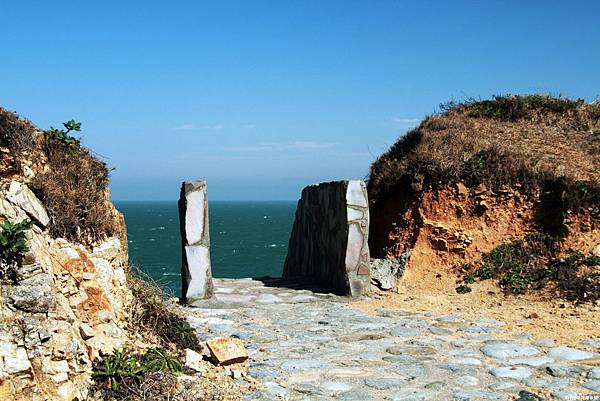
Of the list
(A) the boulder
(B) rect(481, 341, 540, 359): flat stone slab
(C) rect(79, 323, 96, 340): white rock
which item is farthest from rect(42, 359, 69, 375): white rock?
(A) the boulder

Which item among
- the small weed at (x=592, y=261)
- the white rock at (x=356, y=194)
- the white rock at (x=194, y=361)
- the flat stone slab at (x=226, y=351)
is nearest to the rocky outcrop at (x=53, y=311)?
the white rock at (x=194, y=361)

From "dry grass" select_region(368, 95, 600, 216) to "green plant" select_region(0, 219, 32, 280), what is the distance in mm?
9153

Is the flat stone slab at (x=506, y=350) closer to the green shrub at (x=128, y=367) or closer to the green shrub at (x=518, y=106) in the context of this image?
the green shrub at (x=128, y=367)

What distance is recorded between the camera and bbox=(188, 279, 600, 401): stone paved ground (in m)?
6.03

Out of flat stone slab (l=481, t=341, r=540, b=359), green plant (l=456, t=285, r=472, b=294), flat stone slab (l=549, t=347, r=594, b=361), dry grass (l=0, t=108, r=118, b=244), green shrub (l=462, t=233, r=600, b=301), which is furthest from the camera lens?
green plant (l=456, t=285, r=472, b=294)

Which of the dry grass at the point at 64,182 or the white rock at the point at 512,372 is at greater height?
the dry grass at the point at 64,182

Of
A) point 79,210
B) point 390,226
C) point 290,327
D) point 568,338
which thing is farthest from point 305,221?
point 79,210

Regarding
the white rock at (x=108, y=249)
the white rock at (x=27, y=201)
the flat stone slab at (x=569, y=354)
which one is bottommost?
the flat stone slab at (x=569, y=354)

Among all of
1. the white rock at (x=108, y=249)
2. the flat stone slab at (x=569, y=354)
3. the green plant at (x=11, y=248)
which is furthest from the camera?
the flat stone slab at (x=569, y=354)

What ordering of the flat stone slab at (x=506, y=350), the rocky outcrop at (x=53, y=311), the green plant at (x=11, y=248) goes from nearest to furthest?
the rocky outcrop at (x=53, y=311)
the green plant at (x=11, y=248)
the flat stone slab at (x=506, y=350)

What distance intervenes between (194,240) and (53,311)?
5.44 metres

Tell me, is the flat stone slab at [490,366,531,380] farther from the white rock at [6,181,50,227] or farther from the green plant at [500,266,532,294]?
the white rock at [6,181,50,227]

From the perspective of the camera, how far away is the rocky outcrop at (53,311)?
188 inches

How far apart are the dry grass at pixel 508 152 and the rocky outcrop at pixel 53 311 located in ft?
26.5
